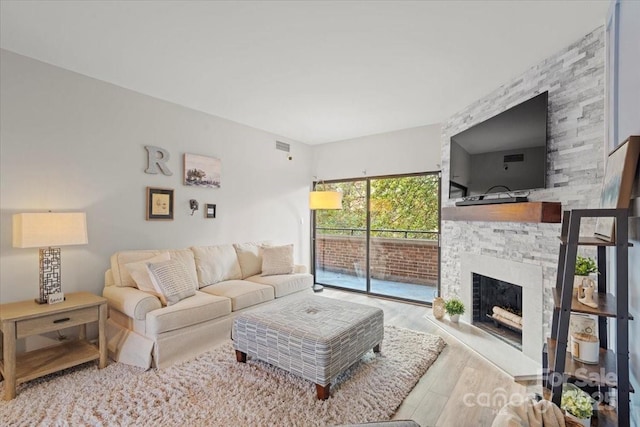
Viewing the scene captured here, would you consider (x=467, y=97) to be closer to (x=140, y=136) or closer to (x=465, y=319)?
(x=465, y=319)

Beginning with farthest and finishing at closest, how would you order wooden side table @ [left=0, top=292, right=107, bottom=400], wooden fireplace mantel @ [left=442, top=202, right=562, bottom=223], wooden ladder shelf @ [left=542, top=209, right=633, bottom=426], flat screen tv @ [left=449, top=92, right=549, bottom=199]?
flat screen tv @ [left=449, top=92, right=549, bottom=199]
wooden fireplace mantel @ [left=442, top=202, right=562, bottom=223]
wooden side table @ [left=0, top=292, right=107, bottom=400]
wooden ladder shelf @ [left=542, top=209, right=633, bottom=426]

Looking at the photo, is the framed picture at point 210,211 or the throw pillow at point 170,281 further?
the framed picture at point 210,211

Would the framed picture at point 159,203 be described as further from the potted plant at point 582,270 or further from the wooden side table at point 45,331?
the potted plant at point 582,270

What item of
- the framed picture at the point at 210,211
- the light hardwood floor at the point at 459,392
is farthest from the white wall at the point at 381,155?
the light hardwood floor at the point at 459,392

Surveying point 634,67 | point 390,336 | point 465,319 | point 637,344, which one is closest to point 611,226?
point 637,344

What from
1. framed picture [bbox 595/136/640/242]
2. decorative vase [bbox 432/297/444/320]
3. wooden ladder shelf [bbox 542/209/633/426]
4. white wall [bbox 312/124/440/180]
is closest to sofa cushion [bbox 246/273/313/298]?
decorative vase [bbox 432/297/444/320]

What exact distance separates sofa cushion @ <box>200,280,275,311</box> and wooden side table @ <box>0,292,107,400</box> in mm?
1037

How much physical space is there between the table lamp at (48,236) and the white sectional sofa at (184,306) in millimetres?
461

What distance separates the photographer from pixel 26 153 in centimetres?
258

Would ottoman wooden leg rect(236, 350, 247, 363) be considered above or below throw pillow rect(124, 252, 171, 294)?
below

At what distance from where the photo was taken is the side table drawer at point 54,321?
2152mm

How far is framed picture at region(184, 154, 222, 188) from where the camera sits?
376 cm

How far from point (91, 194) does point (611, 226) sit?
12.9 feet

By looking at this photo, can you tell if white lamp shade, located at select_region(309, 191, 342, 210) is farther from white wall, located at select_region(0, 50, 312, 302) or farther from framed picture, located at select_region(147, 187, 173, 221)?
framed picture, located at select_region(147, 187, 173, 221)
